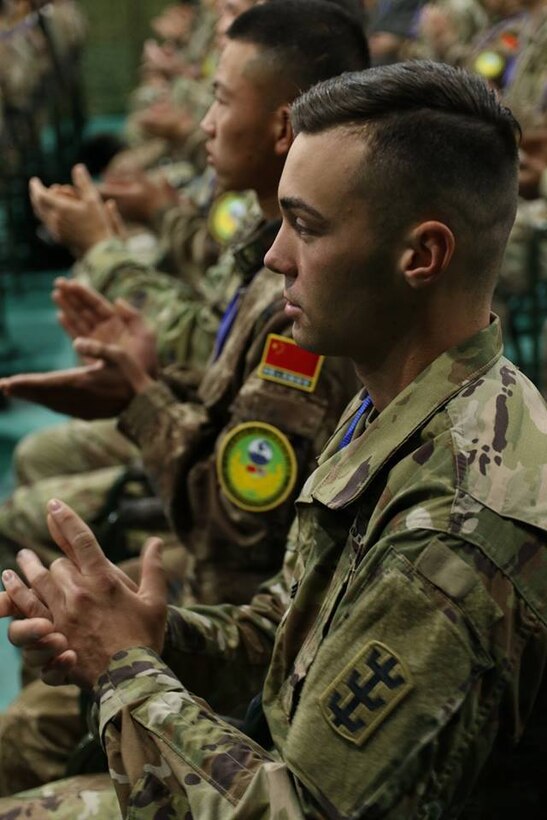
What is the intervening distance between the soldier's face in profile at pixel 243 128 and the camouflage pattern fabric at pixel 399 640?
0.84m

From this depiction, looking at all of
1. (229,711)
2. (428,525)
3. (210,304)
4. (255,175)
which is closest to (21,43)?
(210,304)

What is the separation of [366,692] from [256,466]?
2.68ft

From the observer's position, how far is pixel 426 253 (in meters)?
1.12

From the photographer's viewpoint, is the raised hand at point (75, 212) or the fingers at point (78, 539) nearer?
the fingers at point (78, 539)

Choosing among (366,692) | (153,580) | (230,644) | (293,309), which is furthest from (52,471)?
(366,692)

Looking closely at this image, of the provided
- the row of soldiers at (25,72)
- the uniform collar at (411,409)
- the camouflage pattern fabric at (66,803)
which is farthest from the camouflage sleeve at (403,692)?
the row of soldiers at (25,72)

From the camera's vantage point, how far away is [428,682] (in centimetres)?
98

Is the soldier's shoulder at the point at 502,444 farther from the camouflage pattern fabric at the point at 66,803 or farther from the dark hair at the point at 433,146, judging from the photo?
the camouflage pattern fabric at the point at 66,803

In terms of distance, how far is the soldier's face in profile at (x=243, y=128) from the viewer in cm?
195

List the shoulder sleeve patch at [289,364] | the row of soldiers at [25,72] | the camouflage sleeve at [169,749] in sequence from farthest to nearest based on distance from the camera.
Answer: the row of soldiers at [25,72], the shoulder sleeve patch at [289,364], the camouflage sleeve at [169,749]

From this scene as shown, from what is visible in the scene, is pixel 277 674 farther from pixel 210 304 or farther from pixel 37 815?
pixel 210 304

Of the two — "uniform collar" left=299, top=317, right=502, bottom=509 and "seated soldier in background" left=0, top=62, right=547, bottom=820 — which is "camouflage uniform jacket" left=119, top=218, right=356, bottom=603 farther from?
"uniform collar" left=299, top=317, right=502, bottom=509

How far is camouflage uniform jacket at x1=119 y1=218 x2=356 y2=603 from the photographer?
1776 mm

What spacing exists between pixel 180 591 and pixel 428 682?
1.24m
